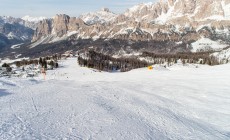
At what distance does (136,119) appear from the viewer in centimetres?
2606

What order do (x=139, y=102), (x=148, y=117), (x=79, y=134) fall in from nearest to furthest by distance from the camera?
(x=79, y=134)
(x=148, y=117)
(x=139, y=102)

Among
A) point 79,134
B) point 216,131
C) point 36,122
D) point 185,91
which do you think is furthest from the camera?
point 185,91

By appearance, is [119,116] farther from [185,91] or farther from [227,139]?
[185,91]

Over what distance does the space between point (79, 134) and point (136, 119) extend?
7.07m

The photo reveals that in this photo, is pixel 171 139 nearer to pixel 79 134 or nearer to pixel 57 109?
pixel 79 134

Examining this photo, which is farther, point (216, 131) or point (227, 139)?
point (216, 131)

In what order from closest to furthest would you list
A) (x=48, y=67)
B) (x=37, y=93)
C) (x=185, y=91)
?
1. (x=37, y=93)
2. (x=185, y=91)
3. (x=48, y=67)

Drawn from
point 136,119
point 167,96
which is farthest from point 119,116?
point 167,96

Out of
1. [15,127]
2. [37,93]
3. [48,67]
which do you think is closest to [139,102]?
[37,93]

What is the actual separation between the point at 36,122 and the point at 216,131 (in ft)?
52.7

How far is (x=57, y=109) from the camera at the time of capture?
27.6m

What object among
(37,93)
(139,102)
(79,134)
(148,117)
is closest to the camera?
(79,134)

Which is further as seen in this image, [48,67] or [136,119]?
[48,67]

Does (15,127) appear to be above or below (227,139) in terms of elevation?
above
